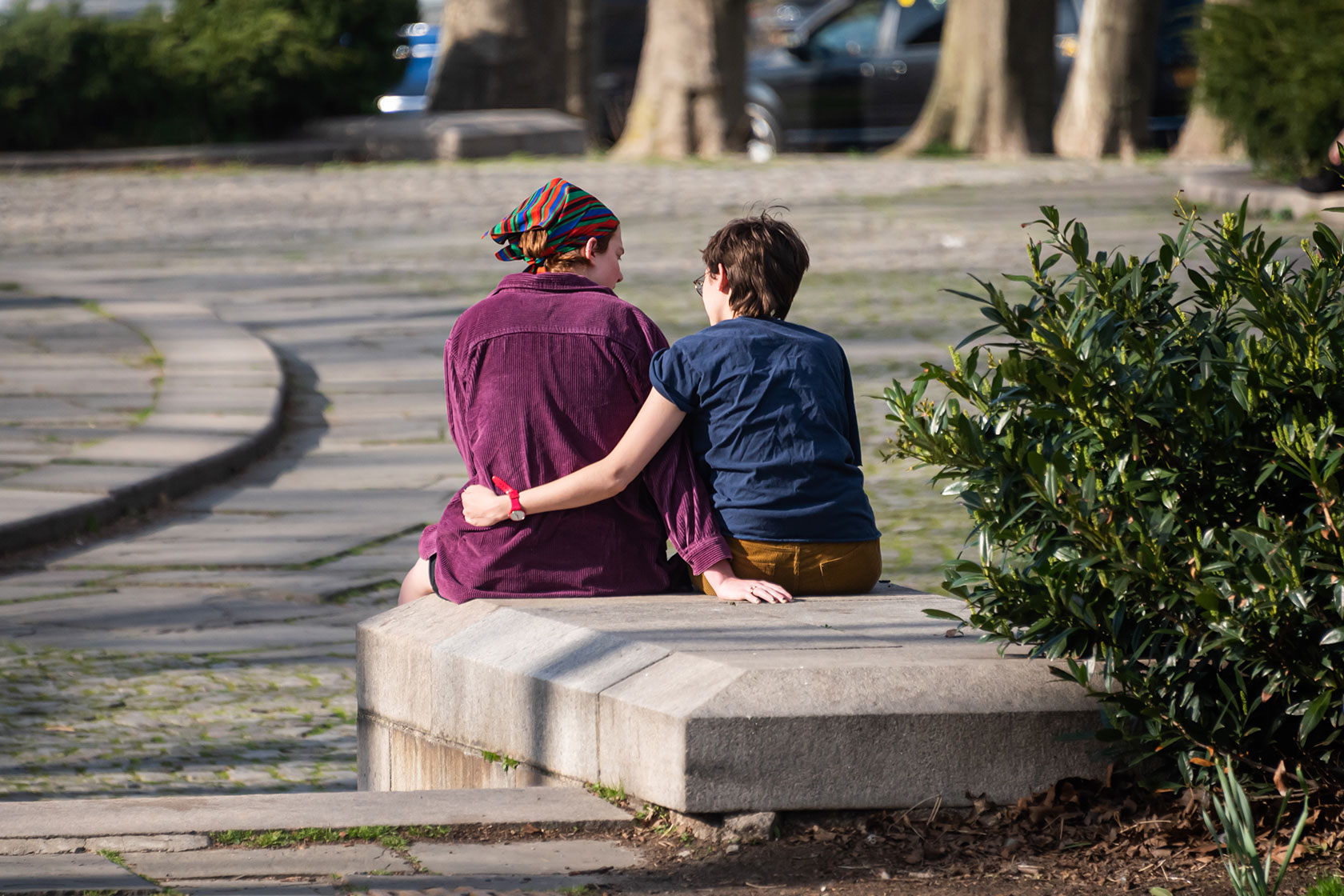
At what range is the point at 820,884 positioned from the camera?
2.93 m

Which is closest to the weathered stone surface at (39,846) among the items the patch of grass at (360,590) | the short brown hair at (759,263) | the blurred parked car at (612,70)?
the short brown hair at (759,263)

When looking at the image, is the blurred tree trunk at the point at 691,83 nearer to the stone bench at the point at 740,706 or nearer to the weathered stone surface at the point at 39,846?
the stone bench at the point at 740,706

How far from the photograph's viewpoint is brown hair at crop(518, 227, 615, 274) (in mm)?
3869

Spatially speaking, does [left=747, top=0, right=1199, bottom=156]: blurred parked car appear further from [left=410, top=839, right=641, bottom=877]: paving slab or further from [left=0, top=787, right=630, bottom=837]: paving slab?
[left=410, top=839, right=641, bottom=877]: paving slab

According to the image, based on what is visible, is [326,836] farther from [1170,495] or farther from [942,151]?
[942,151]

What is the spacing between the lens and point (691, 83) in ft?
64.5

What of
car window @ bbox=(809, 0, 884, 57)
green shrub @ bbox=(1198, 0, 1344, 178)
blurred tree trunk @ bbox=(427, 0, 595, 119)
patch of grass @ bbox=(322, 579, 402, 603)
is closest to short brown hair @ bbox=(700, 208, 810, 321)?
patch of grass @ bbox=(322, 579, 402, 603)

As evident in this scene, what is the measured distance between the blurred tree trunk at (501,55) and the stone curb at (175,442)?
1222 cm

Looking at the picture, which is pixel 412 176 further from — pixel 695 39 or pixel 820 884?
pixel 820 884

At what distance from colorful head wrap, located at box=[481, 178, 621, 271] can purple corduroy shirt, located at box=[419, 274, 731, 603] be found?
0.08 m

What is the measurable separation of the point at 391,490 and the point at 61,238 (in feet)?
25.3

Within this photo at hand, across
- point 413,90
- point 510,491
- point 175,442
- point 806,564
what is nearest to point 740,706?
point 806,564

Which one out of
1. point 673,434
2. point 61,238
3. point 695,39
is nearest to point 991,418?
point 673,434

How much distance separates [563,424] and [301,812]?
1.07 metres
